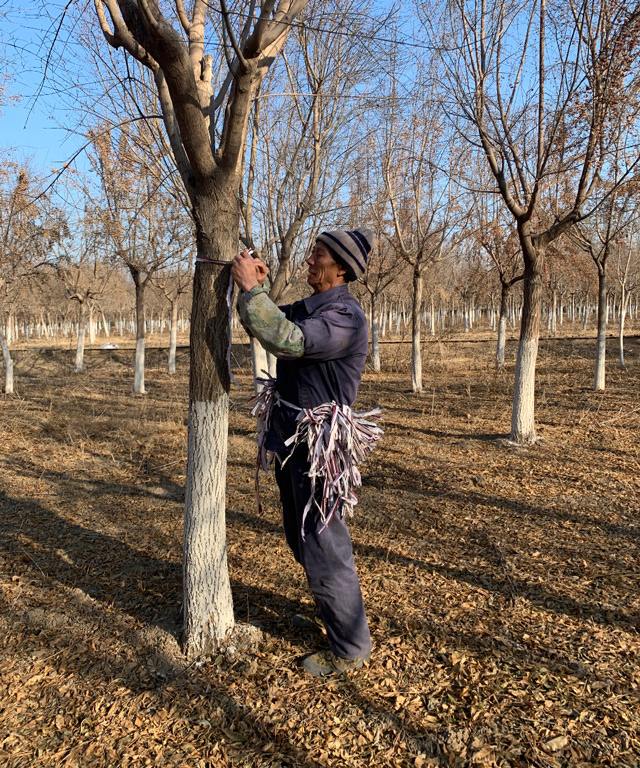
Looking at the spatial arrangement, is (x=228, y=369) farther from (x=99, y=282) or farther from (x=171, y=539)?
(x=99, y=282)

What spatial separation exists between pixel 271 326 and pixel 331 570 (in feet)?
3.81

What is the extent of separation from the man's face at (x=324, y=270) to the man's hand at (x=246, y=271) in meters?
0.24

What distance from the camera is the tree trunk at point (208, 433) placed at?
247cm

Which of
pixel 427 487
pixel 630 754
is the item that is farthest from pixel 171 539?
pixel 630 754

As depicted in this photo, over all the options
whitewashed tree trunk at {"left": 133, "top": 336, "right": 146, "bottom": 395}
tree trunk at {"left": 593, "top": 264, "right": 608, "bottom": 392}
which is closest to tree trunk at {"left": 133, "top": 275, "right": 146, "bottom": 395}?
whitewashed tree trunk at {"left": 133, "top": 336, "right": 146, "bottom": 395}

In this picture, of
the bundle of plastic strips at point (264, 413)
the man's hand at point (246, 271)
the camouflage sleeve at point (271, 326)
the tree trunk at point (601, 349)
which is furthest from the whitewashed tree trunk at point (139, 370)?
the camouflage sleeve at point (271, 326)

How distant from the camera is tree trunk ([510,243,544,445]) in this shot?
23.8 ft

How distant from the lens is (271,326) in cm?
207

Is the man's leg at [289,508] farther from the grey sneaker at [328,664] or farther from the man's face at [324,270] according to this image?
the man's face at [324,270]

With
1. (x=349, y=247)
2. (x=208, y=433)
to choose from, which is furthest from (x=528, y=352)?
(x=208, y=433)

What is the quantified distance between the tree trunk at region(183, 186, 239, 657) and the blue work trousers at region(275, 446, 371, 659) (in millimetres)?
410

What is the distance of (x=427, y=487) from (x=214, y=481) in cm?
353

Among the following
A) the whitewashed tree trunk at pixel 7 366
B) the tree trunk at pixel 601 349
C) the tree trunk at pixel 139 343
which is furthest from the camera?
the tree trunk at pixel 139 343

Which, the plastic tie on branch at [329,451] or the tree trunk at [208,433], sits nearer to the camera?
the plastic tie on branch at [329,451]
